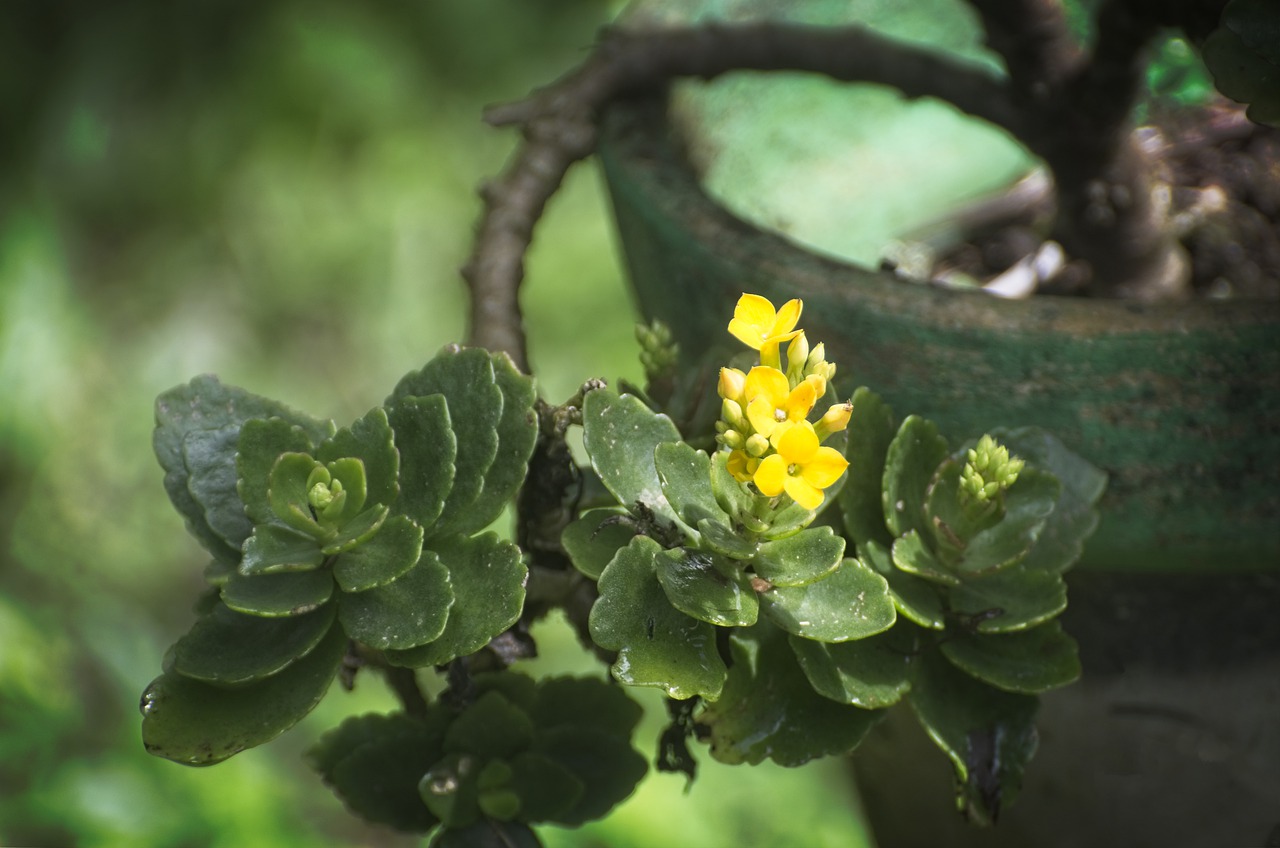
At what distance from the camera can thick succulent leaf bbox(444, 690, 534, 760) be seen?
47 centimetres

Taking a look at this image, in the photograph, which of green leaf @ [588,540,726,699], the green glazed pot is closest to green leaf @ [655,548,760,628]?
green leaf @ [588,540,726,699]

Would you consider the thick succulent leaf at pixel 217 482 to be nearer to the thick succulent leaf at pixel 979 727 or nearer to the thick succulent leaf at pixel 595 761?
the thick succulent leaf at pixel 595 761

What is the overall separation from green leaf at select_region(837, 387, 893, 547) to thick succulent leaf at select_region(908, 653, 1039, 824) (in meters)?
0.05

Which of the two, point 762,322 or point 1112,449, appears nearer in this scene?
point 762,322

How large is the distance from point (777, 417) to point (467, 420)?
0.41 feet

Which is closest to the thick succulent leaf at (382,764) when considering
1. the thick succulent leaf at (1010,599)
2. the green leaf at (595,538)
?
the green leaf at (595,538)

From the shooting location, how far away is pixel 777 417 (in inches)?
14.7

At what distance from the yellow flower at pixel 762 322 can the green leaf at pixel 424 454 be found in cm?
11

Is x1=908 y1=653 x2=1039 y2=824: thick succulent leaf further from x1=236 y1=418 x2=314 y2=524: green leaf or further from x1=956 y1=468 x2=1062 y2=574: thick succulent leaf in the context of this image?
x1=236 y1=418 x2=314 y2=524: green leaf

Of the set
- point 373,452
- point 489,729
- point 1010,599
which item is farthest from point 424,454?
A: point 1010,599

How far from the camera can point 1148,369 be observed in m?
0.50

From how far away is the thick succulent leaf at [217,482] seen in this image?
43 centimetres

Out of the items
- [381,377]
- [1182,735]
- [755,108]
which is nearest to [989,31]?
[755,108]

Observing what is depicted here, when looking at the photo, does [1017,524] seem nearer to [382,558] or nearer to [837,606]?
[837,606]
